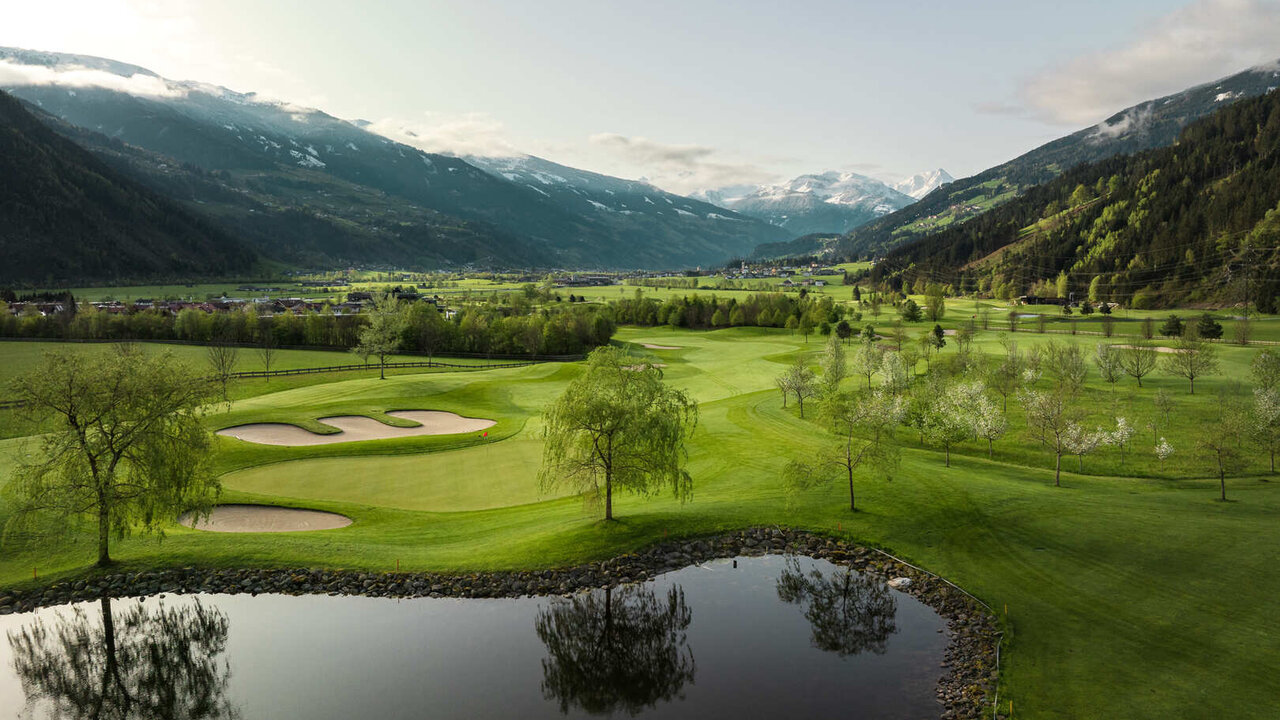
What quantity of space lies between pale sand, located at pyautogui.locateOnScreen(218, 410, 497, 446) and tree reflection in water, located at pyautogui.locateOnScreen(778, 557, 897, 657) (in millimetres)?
38817

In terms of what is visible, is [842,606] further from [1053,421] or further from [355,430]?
[355,430]

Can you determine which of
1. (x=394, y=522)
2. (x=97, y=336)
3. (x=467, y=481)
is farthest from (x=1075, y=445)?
(x=97, y=336)

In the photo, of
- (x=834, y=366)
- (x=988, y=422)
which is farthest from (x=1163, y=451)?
(x=834, y=366)

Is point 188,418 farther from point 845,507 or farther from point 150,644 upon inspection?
point 845,507

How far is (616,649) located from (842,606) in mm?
11330

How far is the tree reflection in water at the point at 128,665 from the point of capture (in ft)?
75.2

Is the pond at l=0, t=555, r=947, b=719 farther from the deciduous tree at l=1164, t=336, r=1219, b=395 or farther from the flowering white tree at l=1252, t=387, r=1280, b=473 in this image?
the deciduous tree at l=1164, t=336, r=1219, b=395

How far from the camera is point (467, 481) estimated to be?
155ft

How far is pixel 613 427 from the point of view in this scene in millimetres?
34594

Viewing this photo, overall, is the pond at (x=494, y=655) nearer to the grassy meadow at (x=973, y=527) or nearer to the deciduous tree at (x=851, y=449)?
the grassy meadow at (x=973, y=527)

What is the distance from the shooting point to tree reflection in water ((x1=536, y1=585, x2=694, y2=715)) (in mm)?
23469

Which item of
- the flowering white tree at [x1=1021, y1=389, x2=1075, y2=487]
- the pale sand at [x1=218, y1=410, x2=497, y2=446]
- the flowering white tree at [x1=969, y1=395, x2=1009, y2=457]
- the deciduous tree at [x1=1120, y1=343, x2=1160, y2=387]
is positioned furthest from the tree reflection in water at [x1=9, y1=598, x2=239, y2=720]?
the deciduous tree at [x1=1120, y1=343, x2=1160, y2=387]

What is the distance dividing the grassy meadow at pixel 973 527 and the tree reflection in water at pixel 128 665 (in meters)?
4.56

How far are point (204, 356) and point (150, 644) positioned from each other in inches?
4027
